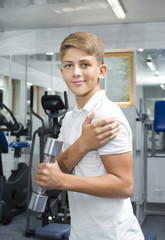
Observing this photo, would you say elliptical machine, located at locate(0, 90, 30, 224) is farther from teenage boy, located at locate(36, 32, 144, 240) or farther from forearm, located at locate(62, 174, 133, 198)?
forearm, located at locate(62, 174, 133, 198)

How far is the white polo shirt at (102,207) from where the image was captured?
954mm

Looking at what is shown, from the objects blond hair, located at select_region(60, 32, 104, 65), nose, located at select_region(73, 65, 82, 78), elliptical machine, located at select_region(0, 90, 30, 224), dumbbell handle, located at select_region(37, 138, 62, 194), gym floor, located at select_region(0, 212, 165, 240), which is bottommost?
gym floor, located at select_region(0, 212, 165, 240)

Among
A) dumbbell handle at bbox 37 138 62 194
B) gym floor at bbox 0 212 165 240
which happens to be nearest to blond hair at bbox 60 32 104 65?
dumbbell handle at bbox 37 138 62 194

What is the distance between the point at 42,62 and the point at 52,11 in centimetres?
107

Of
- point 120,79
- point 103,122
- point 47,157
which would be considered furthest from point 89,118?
point 120,79

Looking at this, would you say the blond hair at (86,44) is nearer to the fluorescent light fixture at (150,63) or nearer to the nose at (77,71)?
the nose at (77,71)

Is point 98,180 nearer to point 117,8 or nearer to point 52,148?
point 52,148

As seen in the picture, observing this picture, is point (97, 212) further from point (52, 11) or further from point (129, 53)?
point (129, 53)

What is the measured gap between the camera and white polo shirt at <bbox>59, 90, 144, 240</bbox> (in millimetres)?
954

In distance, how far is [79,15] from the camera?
5223 mm

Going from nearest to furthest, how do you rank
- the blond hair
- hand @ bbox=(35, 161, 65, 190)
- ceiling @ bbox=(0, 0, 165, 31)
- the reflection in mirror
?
hand @ bbox=(35, 161, 65, 190) → the blond hair → ceiling @ bbox=(0, 0, 165, 31) → the reflection in mirror

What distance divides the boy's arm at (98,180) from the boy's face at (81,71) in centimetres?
25

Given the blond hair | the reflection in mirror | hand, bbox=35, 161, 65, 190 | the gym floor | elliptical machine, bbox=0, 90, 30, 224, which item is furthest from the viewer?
the reflection in mirror

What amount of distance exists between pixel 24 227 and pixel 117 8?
3290 mm
